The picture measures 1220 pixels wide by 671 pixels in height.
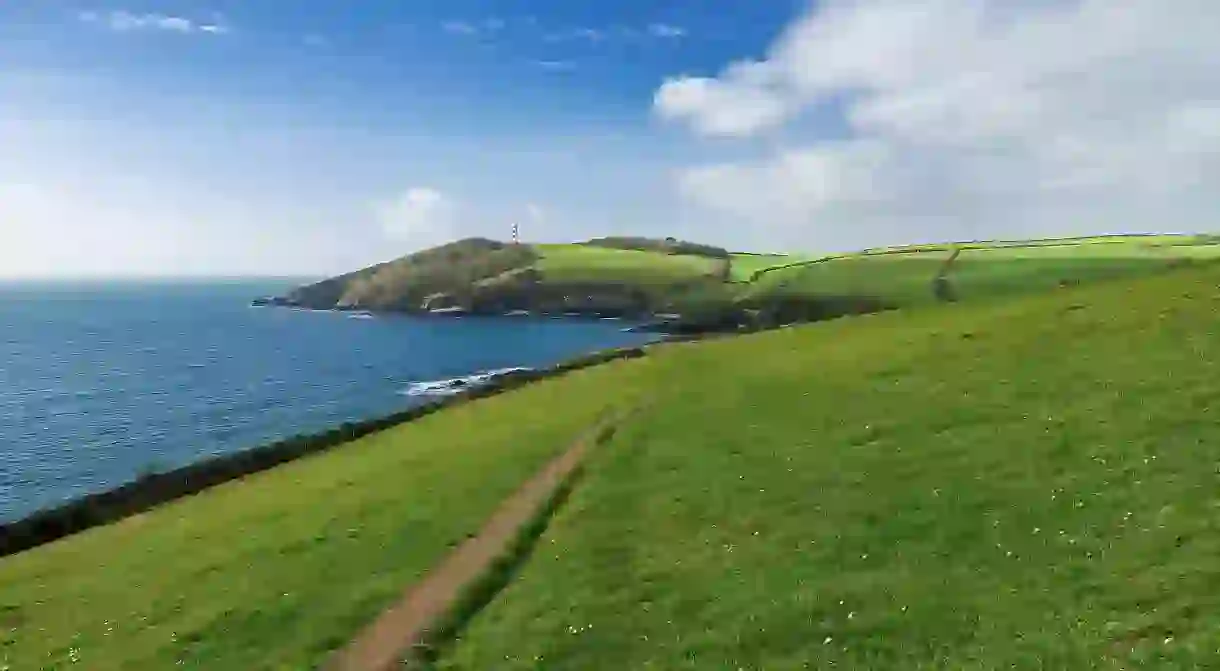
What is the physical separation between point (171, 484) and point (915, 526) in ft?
157

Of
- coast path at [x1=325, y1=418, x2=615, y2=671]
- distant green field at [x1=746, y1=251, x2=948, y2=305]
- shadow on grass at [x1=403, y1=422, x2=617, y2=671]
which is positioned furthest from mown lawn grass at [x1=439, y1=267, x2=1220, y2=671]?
distant green field at [x1=746, y1=251, x2=948, y2=305]

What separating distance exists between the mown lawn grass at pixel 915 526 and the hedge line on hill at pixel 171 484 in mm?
29609

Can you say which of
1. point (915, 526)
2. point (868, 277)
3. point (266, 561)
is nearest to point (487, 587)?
point (266, 561)

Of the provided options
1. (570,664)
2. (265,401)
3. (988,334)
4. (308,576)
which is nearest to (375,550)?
(308,576)

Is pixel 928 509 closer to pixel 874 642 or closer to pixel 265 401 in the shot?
pixel 874 642

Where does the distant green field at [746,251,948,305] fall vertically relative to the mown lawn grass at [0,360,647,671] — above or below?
above

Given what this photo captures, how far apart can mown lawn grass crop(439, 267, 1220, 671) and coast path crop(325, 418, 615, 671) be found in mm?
1379

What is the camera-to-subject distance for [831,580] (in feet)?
68.8

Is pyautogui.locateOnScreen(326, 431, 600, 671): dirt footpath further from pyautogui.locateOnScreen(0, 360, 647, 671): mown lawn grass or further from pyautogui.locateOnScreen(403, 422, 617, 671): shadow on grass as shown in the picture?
pyautogui.locateOnScreen(0, 360, 647, 671): mown lawn grass

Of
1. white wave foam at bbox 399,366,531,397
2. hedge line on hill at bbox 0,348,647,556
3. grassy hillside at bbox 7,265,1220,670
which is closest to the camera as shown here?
grassy hillside at bbox 7,265,1220,670

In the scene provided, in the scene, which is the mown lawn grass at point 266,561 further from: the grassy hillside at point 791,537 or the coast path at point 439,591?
the coast path at point 439,591

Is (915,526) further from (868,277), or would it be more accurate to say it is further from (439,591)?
(868,277)

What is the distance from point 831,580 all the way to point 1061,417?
15.2 metres

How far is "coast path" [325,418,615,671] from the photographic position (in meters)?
20.0
